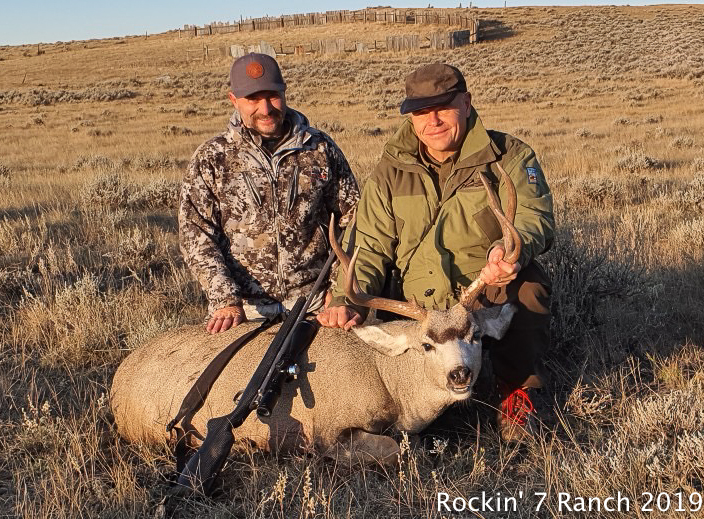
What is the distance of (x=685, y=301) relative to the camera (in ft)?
18.4

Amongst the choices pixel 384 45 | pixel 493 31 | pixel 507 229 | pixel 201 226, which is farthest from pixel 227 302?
pixel 493 31

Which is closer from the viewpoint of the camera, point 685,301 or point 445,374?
point 445,374

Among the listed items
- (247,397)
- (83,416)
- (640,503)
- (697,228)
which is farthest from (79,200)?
(640,503)

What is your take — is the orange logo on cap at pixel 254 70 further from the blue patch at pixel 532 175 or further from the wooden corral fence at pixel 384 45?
the wooden corral fence at pixel 384 45

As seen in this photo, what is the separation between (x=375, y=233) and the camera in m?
4.62

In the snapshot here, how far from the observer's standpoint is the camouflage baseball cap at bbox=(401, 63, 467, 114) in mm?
4258

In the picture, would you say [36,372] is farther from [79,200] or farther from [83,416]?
[79,200]

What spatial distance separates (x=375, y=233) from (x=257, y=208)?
0.98m

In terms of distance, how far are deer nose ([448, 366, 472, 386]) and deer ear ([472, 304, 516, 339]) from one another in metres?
0.35

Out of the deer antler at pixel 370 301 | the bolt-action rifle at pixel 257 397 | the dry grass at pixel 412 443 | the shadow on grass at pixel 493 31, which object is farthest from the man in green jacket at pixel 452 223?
the shadow on grass at pixel 493 31

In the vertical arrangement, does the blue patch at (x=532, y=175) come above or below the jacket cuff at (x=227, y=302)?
above

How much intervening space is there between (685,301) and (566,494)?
3004 millimetres

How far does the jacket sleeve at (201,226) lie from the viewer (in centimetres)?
489

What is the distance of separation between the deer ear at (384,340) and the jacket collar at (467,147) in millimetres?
1173
